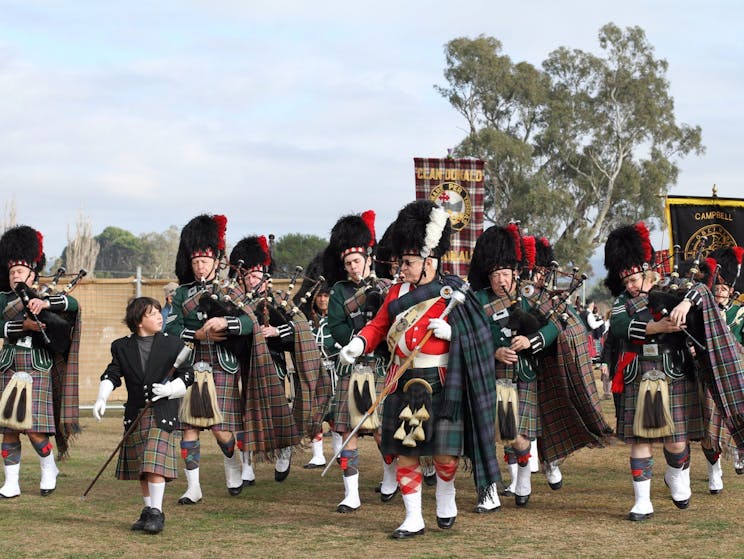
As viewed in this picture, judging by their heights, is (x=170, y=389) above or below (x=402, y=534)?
above

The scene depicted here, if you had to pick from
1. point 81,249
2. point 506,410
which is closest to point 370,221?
point 506,410

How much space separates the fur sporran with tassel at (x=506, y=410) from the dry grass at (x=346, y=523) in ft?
1.78

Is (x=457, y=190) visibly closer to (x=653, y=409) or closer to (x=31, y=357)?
(x=653, y=409)

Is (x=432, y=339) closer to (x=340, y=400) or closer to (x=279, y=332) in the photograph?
(x=340, y=400)

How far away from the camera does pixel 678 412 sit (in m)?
7.21

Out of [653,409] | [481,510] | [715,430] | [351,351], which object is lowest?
[481,510]

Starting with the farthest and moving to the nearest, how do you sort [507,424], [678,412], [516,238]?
[516,238] < [507,424] < [678,412]

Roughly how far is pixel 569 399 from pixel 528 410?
40 cm

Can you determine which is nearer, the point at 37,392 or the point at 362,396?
the point at 362,396

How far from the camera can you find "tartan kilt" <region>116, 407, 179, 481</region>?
21.6 feet

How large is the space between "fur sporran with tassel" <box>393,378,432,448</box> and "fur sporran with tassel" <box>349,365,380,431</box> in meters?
1.24

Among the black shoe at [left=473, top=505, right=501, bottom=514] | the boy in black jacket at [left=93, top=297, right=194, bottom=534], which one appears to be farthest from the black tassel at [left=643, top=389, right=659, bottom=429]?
the boy in black jacket at [left=93, top=297, right=194, bottom=534]

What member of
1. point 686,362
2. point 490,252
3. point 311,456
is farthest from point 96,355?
point 686,362

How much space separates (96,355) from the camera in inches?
576
